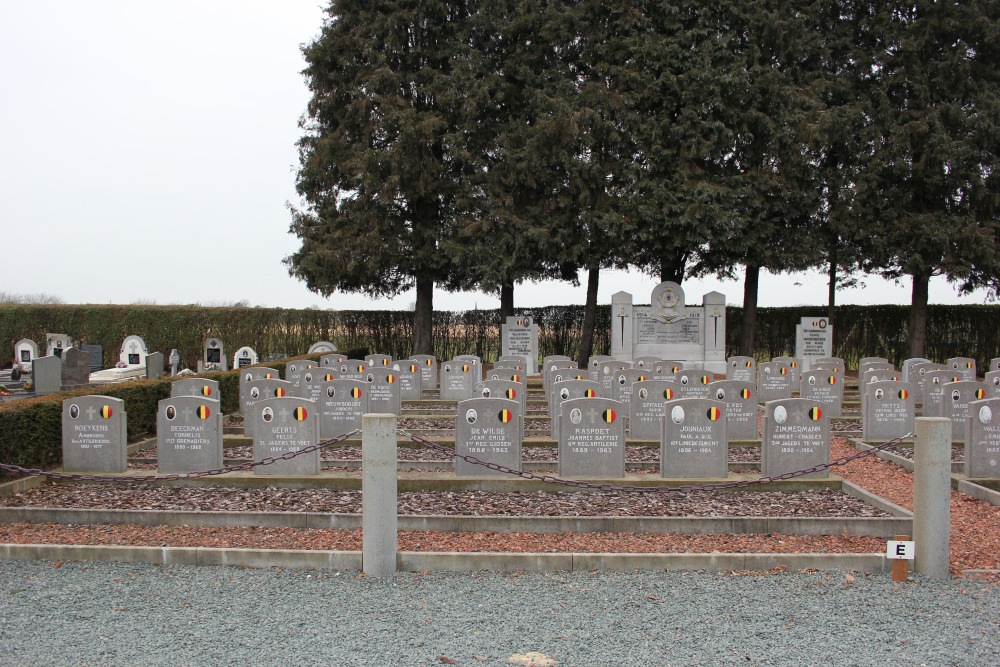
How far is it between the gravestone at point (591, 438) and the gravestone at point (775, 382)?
292 inches

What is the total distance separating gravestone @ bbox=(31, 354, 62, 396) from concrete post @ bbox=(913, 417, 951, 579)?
1641cm

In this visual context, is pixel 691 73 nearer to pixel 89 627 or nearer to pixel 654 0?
pixel 654 0

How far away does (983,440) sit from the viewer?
855 cm

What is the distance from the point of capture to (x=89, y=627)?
15.4 ft

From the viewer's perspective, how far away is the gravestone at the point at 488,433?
8453mm

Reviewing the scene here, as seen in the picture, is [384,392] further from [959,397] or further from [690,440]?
[959,397]

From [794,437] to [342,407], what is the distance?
20.1 ft

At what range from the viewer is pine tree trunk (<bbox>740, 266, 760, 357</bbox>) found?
2373cm

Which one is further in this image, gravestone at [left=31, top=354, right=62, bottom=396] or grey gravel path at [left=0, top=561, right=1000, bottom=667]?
gravestone at [left=31, top=354, right=62, bottom=396]

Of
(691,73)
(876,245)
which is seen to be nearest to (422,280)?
(691,73)

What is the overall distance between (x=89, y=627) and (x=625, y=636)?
11.0 ft

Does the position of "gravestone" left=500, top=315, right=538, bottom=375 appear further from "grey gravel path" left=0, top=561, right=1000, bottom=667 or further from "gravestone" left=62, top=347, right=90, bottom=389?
"grey gravel path" left=0, top=561, right=1000, bottom=667

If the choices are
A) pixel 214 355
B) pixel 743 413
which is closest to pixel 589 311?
pixel 214 355

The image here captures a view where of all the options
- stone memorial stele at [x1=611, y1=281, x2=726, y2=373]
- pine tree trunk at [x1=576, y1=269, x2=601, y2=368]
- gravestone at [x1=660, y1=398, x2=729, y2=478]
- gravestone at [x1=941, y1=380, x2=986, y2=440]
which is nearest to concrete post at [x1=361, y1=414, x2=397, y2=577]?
gravestone at [x1=660, y1=398, x2=729, y2=478]
